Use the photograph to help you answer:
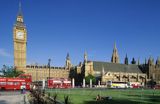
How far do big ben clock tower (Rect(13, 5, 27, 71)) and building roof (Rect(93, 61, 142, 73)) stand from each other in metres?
41.5

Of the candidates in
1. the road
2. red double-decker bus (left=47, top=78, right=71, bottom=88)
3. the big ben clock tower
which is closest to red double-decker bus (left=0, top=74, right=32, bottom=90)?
the road

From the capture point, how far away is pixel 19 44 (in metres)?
173

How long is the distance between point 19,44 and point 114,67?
58668mm

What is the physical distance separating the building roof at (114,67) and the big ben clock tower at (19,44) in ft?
136

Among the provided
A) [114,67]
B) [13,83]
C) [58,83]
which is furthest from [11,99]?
[114,67]

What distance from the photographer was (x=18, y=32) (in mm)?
176625

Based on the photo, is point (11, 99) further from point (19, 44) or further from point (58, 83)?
point (19, 44)

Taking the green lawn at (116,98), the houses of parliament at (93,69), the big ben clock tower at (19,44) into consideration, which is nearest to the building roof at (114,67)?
the houses of parliament at (93,69)

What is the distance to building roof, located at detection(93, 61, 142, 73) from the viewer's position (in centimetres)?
17718

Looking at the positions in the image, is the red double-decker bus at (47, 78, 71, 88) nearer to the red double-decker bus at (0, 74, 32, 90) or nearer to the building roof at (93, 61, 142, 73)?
the red double-decker bus at (0, 74, 32, 90)

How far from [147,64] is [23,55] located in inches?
3210

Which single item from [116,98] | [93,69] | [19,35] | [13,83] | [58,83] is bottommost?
[116,98]

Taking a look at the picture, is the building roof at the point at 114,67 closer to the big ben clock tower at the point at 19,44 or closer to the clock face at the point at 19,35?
the big ben clock tower at the point at 19,44

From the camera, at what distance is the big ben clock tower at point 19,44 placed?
553ft
